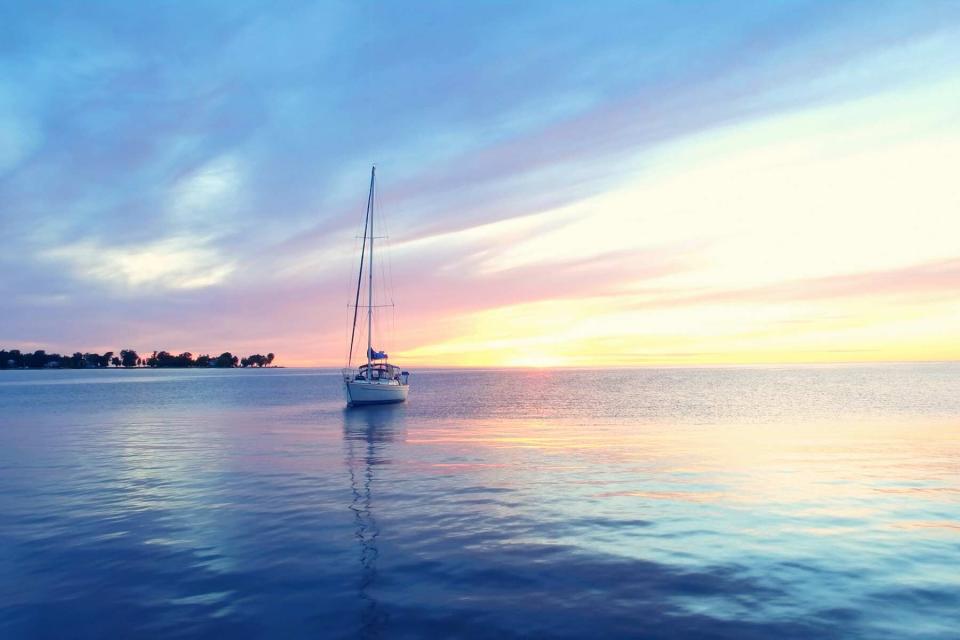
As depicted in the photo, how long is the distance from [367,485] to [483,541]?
881cm

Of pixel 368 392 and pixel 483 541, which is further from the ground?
pixel 368 392

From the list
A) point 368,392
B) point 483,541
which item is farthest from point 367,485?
point 368,392

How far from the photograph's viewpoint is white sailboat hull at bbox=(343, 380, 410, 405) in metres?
66.9

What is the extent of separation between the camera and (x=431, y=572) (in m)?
13.3

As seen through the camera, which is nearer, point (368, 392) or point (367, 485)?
point (367, 485)

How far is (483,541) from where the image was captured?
15.6m

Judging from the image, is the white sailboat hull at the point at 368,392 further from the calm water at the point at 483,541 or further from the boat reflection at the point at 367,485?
the calm water at the point at 483,541

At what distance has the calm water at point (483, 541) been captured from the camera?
10.9 m

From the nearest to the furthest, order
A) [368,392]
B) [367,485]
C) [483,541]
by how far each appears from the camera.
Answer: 1. [483,541]
2. [367,485]
3. [368,392]

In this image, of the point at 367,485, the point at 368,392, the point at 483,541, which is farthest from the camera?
the point at 368,392

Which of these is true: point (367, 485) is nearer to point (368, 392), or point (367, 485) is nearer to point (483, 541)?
Answer: point (483, 541)

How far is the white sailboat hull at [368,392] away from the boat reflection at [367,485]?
23.0ft

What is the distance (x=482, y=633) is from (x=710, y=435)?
33124 millimetres

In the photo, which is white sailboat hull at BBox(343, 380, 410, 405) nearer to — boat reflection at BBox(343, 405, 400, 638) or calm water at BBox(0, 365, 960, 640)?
boat reflection at BBox(343, 405, 400, 638)
